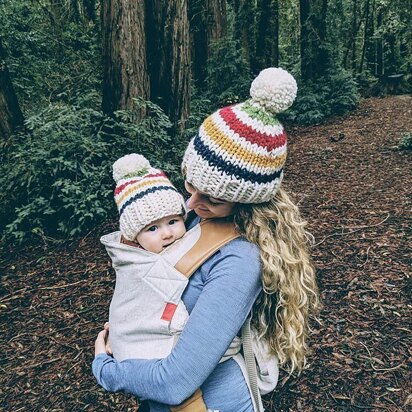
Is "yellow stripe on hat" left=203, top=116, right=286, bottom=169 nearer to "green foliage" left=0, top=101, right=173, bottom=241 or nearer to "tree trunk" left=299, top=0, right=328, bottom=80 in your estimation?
"green foliage" left=0, top=101, right=173, bottom=241

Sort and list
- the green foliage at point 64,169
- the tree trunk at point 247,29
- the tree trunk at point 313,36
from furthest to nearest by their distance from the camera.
→ the tree trunk at point 247,29 < the tree trunk at point 313,36 < the green foliage at point 64,169

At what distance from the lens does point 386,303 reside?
12.6 ft

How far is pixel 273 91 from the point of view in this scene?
4.87 feet

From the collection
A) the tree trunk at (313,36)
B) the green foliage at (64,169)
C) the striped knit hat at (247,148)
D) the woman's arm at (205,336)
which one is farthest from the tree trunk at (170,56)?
the tree trunk at (313,36)

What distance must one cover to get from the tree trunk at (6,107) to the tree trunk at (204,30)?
669 cm

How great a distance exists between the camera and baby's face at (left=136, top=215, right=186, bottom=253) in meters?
1.75

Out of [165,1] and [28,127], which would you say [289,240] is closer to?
[28,127]

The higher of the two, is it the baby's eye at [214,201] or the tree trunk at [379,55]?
the baby's eye at [214,201]

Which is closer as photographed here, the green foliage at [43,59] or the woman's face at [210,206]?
the woman's face at [210,206]

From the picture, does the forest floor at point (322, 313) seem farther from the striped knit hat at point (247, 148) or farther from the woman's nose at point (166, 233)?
the striped knit hat at point (247, 148)

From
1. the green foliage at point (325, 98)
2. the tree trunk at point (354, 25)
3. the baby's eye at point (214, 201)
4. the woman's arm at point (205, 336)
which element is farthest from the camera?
the tree trunk at point (354, 25)

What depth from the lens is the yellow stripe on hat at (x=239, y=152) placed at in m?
1.45

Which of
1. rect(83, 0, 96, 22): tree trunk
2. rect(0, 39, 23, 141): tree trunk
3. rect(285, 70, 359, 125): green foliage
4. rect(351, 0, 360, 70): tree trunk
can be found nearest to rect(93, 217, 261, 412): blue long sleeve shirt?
rect(0, 39, 23, 141): tree trunk

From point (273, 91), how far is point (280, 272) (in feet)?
2.04
